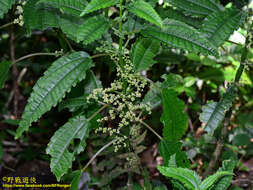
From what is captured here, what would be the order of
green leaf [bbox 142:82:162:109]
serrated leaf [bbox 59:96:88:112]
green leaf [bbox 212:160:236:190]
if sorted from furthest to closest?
green leaf [bbox 142:82:162:109] → serrated leaf [bbox 59:96:88:112] → green leaf [bbox 212:160:236:190]

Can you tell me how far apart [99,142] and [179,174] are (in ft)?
2.73

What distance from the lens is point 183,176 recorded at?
4.41 ft

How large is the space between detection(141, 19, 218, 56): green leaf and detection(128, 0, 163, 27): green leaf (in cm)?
21

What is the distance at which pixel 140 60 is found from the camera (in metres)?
1.76

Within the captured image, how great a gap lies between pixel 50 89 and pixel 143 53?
2.10ft

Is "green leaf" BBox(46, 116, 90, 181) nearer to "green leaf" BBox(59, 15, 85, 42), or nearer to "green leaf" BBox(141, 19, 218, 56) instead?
"green leaf" BBox(59, 15, 85, 42)

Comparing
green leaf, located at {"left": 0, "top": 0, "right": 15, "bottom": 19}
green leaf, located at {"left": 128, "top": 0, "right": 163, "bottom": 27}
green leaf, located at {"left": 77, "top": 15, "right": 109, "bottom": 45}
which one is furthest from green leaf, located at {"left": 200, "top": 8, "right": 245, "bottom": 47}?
green leaf, located at {"left": 0, "top": 0, "right": 15, "bottom": 19}

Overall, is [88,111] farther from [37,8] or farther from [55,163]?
[37,8]

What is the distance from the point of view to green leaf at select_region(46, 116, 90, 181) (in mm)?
1552

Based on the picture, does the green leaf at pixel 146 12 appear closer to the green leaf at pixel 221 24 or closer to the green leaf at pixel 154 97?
the green leaf at pixel 221 24

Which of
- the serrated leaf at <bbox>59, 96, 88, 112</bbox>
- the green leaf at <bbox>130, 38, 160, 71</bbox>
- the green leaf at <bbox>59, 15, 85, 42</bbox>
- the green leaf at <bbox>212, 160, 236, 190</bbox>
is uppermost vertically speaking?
the green leaf at <bbox>59, 15, 85, 42</bbox>

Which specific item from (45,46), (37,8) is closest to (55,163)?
(37,8)

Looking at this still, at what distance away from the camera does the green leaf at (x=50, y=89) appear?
1.41 metres

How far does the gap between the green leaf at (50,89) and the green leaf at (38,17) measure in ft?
1.04
